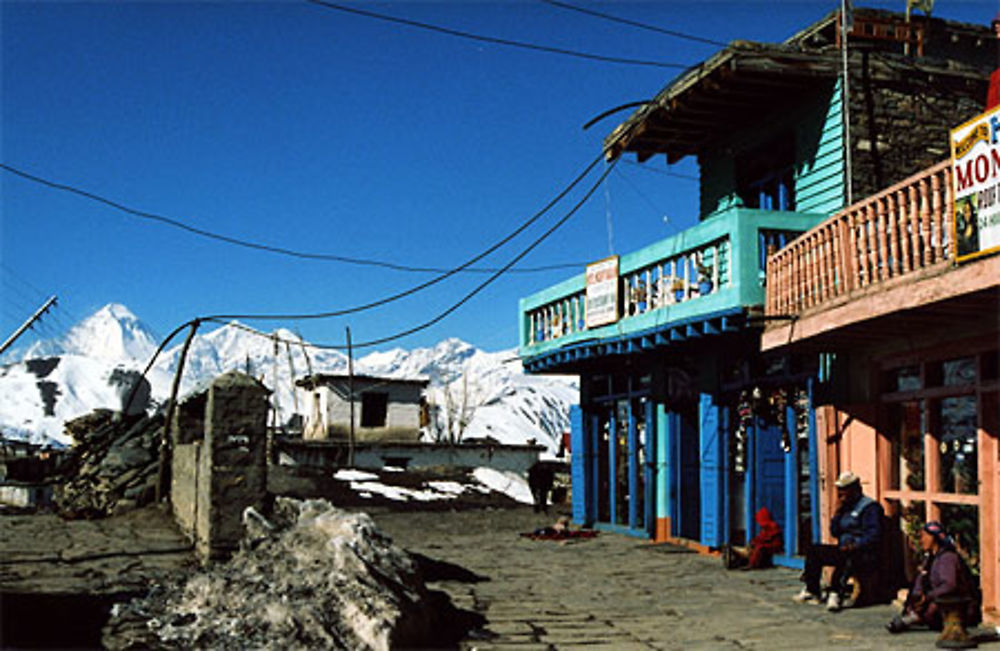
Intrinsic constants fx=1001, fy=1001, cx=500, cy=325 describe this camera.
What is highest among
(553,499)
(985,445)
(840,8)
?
(840,8)

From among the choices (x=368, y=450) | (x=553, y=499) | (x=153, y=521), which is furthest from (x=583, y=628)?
(x=368, y=450)

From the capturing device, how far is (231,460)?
41.1ft

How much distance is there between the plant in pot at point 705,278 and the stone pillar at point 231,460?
636 centimetres

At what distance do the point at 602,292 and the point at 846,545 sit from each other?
778 centimetres

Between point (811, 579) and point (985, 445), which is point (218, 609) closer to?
point (811, 579)

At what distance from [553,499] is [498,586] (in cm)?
2198

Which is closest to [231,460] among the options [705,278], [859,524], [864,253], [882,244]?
[705,278]

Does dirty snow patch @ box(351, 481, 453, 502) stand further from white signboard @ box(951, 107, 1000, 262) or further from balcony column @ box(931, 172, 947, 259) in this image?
white signboard @ box(951, 107, 1000, 262)

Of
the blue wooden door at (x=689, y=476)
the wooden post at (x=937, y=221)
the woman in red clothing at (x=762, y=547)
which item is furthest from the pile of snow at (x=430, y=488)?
the wooden post at (x=937, y=221)

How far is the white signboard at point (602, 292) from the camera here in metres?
17.2

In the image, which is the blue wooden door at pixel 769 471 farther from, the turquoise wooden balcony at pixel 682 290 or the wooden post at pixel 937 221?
the wooden post at pixel 937 221

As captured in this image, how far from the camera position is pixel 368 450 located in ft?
170

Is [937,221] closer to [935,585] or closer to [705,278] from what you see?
[935,585]

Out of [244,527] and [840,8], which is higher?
[840,8]
